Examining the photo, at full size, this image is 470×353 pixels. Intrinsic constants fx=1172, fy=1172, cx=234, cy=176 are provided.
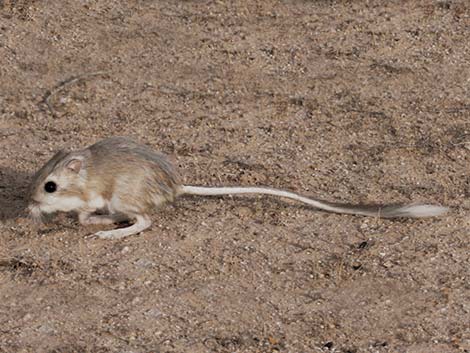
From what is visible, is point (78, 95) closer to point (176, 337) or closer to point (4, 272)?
point (4, 272)

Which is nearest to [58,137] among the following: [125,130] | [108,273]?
→ [125,130]

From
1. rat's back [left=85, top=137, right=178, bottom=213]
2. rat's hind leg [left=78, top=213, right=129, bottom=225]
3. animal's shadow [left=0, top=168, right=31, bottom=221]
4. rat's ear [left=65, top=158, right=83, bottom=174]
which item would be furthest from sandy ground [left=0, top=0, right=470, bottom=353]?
rat's ear [left=65, top=158, right=83, bottom=174]

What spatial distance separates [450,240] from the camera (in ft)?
24.8

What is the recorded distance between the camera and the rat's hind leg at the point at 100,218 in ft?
24.8

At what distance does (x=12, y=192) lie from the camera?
802cm

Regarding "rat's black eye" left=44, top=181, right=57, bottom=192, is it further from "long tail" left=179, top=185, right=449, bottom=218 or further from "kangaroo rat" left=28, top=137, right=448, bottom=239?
"long tail" left=179, top=185, right=449, bottom=218

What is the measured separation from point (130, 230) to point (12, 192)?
1.05m

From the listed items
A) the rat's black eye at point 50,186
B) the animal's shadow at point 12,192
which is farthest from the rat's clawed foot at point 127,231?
the animal's shadow at point 12,192

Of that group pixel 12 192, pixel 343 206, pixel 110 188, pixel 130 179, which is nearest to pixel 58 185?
pixel 110 188

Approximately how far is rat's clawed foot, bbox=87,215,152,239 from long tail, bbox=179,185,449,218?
0.33 metres

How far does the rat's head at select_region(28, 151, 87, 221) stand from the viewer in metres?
7.36

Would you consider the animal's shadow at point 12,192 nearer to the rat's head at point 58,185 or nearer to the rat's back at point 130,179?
the rat's head at point 58,185

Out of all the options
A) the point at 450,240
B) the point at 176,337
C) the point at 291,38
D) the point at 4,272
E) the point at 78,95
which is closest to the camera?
the point at 176,337

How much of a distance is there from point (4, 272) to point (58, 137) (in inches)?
76.8
